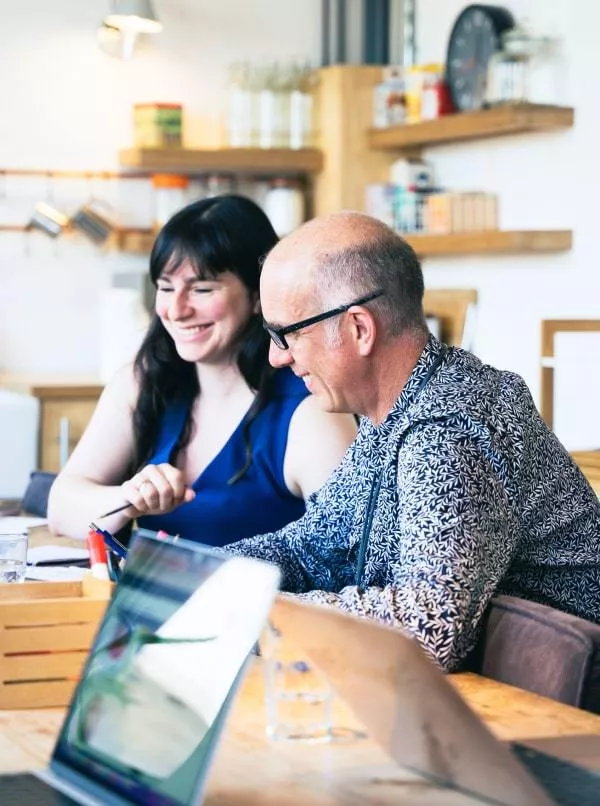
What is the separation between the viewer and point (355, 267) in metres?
1.92

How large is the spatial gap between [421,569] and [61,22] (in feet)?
14.2

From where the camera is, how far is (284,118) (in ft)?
18.6

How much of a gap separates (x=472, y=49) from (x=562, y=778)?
410 centimetres

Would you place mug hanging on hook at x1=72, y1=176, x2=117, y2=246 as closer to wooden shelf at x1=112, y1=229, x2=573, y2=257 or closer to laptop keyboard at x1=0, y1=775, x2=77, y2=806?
wooden shelf at x1=112, y1=229, x2=573, y2=257

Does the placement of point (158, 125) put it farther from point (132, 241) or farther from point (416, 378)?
point (416, 378)

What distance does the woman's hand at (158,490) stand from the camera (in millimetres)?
2330

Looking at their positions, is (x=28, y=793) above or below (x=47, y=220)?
below

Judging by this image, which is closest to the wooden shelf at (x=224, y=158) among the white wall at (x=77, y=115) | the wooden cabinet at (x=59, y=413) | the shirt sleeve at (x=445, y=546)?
the white wall at (x=77, y=115)

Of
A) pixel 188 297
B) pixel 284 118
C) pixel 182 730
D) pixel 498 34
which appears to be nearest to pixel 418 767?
pixel 182 730

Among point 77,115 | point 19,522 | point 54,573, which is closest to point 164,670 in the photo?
point 54,573

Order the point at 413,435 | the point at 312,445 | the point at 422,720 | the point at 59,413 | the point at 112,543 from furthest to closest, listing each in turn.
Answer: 1. the point at 59,413
2. the point at 312,445
3. the point at 112,543
4. the point at 413,435
5. the point at 422,720

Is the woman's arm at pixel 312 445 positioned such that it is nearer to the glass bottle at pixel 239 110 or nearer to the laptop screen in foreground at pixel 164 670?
the laptop screen in foreground at pixel 164 670

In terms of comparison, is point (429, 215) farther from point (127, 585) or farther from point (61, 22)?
point (127, 585)

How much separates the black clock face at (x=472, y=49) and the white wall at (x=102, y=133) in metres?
0.20
